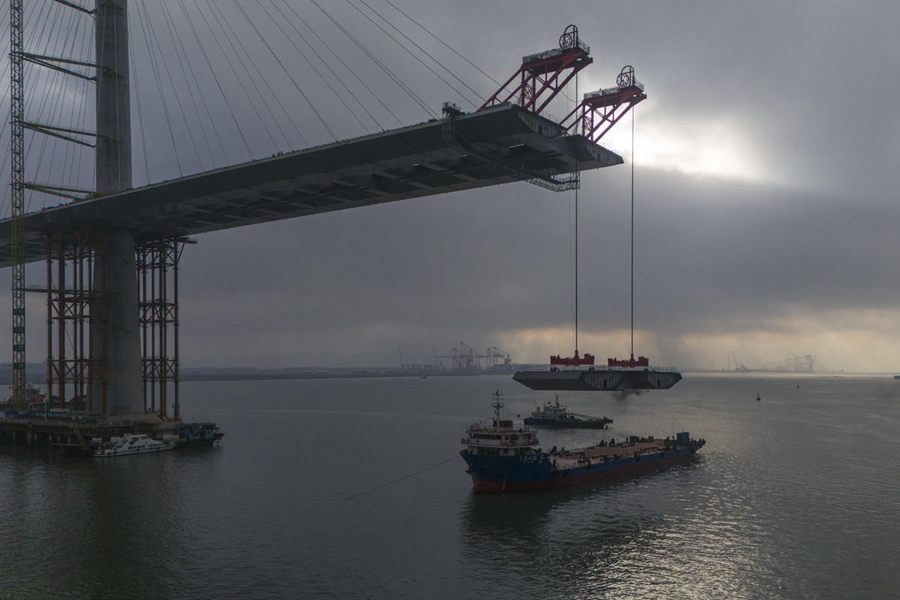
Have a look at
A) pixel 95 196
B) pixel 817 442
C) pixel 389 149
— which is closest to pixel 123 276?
pixel 95 196

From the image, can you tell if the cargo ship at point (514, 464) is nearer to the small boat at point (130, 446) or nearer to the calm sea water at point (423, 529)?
the calm sea water at point (423, 529)

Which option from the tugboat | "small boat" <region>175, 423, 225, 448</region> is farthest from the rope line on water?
the tugboat

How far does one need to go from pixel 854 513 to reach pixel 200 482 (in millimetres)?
50292

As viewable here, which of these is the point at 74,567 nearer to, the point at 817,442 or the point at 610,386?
the point at 610,386

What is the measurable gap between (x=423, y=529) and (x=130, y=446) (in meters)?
43.2

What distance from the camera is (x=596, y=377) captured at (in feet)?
91.8

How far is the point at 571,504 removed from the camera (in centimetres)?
5031

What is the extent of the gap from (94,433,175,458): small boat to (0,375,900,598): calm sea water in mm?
2790

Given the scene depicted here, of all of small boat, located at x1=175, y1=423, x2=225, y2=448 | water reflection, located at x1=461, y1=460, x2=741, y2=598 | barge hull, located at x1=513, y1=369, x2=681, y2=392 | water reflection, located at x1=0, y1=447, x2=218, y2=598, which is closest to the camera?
barge hull, located at x1=513, y1=369, x2=681, y2=392

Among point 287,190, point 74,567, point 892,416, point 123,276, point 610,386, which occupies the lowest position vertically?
point 892,416

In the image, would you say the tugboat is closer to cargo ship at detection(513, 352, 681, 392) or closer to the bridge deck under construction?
the bridge deck under construction

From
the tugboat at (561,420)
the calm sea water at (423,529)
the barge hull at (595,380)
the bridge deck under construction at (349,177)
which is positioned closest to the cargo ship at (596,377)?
the barge hull at (595,380)

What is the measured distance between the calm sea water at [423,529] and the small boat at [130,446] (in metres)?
2.79

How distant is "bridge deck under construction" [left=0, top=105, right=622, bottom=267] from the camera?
4588cm
